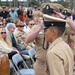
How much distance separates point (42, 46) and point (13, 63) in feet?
7.73

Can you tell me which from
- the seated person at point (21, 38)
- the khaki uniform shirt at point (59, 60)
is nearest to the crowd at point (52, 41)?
the khaki uniform shirt at point (59, 60)

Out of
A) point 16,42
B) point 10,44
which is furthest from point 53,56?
point 16,42

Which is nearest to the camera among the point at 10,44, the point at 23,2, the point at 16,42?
the point at 10,44

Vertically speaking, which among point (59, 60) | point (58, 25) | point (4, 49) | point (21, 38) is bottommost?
point (21, 38)

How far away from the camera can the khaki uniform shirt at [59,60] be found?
8.78 ft

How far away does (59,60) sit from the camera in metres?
2.67

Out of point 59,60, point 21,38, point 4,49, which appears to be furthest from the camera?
point 21,38

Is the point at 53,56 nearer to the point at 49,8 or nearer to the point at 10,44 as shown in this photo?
the point at 49,8

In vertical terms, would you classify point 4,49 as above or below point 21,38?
above

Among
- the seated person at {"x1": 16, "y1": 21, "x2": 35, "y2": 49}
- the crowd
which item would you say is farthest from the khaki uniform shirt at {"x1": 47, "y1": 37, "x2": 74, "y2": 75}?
the seated person at {"x1": 16, "y1": 21, "x2": 35, "y2": 49}

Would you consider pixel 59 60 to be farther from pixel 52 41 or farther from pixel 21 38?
pixel 21 38

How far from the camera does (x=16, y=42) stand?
8.64 m

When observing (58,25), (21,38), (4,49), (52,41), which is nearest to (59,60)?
(52,41)

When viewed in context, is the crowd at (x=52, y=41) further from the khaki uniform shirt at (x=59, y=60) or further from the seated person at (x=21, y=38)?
the seated person at (x=21, y=38)
